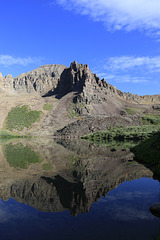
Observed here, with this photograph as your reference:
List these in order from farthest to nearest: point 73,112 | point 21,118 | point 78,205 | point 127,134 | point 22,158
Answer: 1. point 73,112
2. point 21,118
3. point 127,134
4. point 22,158
5. point 78,205

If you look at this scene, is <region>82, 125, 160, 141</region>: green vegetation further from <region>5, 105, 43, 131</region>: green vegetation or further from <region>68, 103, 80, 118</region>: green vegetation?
<region>5, 105, 43, 131</region>: green vegetation

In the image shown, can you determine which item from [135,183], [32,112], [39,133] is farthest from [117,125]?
[135,183]

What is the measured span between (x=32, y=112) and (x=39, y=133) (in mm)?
44050

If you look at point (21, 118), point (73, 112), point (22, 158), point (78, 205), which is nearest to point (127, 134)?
point (22, 158)

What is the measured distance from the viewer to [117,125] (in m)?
147

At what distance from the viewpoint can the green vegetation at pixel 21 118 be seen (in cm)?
16951

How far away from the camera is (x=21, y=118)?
180 m

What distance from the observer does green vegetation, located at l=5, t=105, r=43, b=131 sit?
16951cm

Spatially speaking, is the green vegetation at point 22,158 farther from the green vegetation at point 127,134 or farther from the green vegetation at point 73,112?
the green vegetation at point 73,112

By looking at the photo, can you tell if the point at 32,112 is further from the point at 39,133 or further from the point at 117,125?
the point at 117,125

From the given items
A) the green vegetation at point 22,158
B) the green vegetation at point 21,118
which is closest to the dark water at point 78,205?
the green vegetation at point 22,158

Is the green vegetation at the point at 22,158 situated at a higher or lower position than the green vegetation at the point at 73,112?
lower

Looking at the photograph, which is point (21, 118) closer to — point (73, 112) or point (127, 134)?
point (73, 112)

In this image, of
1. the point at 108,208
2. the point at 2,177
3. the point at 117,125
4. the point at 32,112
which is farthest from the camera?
the point at 32,112
